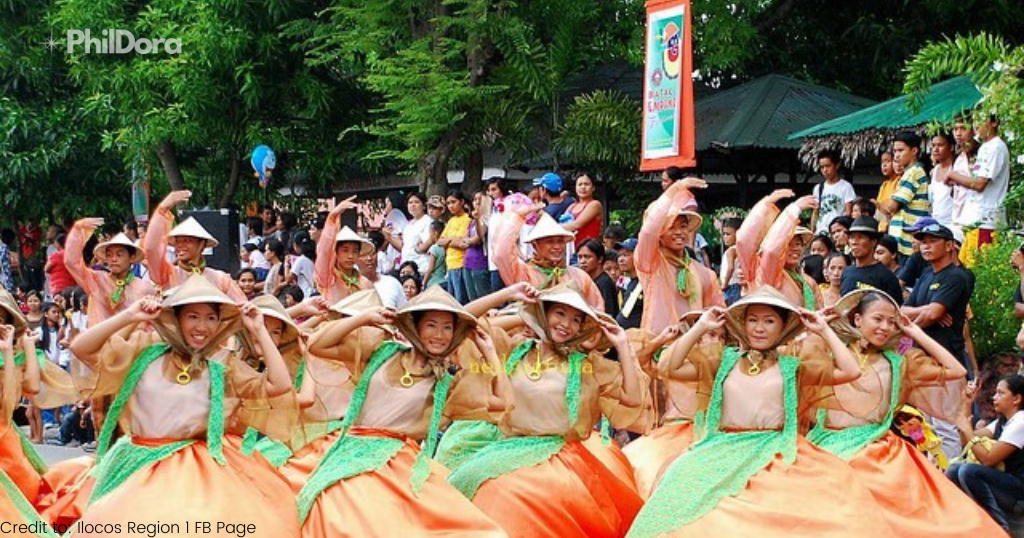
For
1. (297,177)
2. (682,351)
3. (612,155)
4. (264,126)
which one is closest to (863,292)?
(682,351)

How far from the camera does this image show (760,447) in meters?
7.12

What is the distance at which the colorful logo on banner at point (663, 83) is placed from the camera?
12.8 meters

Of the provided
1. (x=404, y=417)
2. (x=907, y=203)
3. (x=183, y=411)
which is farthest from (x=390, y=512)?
(x=907, y=203)

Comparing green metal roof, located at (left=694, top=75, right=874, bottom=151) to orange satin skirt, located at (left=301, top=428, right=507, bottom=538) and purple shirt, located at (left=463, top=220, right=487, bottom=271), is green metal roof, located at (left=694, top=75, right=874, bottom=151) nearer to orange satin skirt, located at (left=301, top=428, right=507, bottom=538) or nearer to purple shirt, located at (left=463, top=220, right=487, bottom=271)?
purple shirt, located at (left=463, top=220, right=487, bottom=271)

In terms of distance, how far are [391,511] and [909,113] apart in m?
7.38

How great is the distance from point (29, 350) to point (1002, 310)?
6082mm

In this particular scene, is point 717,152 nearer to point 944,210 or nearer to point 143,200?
point 944,210

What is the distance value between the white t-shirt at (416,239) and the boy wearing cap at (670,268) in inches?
183

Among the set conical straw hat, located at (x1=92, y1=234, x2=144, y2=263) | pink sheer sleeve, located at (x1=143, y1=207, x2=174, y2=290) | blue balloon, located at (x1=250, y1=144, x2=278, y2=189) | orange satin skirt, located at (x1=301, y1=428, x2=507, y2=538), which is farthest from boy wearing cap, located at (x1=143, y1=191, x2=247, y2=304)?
blue balloon, located at (x1=250, y1=144, x2=278, y2=189)

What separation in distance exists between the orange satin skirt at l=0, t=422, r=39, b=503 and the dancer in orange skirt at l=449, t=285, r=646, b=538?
212cm

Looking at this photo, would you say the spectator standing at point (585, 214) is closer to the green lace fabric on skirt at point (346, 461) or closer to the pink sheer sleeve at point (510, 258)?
the pink sheer sleeve at point (510, 258)

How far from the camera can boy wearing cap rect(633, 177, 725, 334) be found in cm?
978

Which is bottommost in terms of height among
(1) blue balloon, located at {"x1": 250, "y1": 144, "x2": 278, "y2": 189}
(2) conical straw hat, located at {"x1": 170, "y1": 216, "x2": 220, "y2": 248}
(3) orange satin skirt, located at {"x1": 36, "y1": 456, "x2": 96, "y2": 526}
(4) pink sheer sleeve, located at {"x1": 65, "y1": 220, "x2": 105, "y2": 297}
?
(3) orange satin skirt, located at {"x1": 36, "y1": 456, "x2": 96, "y2": 526}

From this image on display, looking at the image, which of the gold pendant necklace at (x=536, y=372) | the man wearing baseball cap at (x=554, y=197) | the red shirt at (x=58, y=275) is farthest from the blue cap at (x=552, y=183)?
the red shirt at (x=58, y=275)
